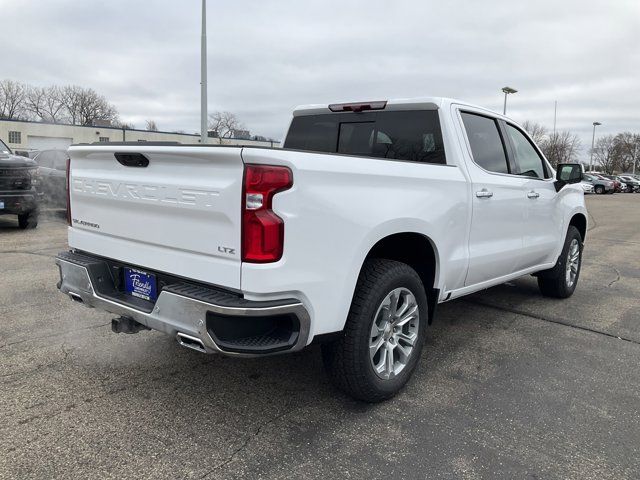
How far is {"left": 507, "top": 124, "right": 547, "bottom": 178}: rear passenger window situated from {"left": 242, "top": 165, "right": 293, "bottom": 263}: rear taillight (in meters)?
3.02

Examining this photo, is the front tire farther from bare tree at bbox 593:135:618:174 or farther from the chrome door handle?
bare tree at bbox 593:135:618:174

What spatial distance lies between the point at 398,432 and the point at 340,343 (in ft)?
1.94

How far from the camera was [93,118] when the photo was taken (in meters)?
72.9

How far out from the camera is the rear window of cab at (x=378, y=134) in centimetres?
392

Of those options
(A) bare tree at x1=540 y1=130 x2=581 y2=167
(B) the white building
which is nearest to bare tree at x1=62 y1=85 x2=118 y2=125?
(B) the white building

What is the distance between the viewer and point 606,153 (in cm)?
9838

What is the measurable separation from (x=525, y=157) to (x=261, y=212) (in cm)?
340

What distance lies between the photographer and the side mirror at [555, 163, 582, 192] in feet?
17.0

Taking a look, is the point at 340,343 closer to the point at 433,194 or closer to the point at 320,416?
the point at 320,416

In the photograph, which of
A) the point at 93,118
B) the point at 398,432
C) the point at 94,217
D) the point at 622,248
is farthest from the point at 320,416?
the point at 93,118

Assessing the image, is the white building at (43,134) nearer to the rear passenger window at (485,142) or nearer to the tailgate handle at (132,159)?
the rear passenger window at (485,142)

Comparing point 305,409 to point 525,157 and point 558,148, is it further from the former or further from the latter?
point 558,148

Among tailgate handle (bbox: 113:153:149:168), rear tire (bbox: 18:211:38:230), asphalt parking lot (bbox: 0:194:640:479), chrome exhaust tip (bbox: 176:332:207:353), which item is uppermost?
tailgate handle (bbox: 113:153:149:168)

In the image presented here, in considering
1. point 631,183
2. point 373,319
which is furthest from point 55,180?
point 631,183
